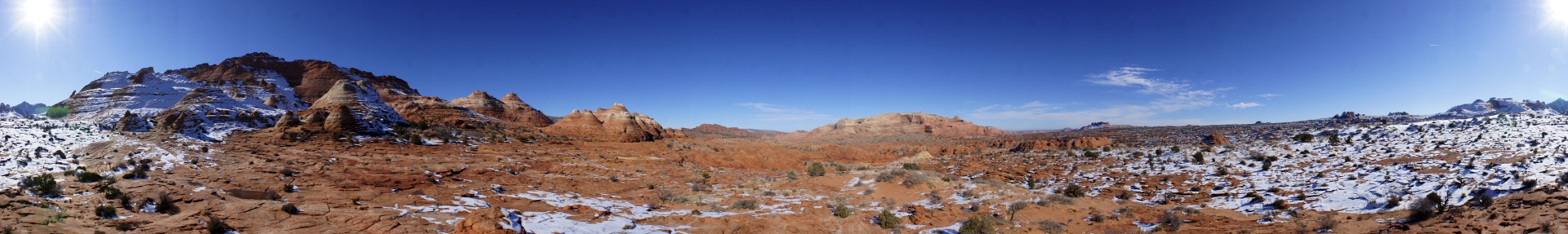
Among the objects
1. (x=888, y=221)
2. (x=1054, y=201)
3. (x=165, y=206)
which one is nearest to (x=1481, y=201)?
(x=1054, y=201)

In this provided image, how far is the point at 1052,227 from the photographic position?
9469 millimetres

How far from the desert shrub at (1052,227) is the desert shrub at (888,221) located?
8.82ft

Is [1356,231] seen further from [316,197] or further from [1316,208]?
[316,197]

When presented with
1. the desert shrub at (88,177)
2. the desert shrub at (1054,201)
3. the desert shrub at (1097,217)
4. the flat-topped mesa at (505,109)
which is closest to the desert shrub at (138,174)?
the desert shrub at (88,177)

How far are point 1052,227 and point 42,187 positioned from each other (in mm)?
16583

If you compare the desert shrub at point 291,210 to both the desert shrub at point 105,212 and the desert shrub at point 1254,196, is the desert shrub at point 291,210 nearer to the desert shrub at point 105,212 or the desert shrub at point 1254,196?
the desert shrub at point 105,212

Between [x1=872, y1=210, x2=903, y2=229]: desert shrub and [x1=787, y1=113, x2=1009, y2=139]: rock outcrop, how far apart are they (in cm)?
9644

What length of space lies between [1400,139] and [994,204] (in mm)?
17937

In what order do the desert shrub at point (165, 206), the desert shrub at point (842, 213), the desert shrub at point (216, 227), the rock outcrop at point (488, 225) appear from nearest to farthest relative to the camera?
the desert shrub at point (216, 227), the rock outcrop at point (488, 225), the desert shrub at point (165, 206), the desert shrub at point (842, 213)

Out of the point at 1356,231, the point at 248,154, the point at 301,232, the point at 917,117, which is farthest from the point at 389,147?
the point at 917,117

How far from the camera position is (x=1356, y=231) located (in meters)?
7.50

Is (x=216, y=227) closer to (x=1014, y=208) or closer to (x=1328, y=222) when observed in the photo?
(x=1014, y=208)

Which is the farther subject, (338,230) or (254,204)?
(254,204)

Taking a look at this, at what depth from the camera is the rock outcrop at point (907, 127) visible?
362 feet
